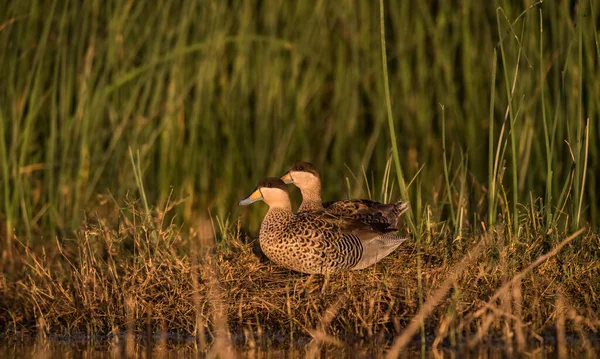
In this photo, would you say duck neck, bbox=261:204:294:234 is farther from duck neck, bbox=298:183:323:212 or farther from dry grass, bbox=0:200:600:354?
duck neck, bbox=298:183:323:212

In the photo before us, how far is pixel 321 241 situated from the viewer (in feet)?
21.3

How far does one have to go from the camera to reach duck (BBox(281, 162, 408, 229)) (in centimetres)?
Answer: 702

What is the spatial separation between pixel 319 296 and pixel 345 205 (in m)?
1.12

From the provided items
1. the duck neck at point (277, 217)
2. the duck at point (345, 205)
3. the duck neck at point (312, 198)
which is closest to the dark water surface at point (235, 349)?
the duck neck at point (277, 217)

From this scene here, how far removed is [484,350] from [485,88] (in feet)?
14.7

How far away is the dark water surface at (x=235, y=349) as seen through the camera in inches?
209

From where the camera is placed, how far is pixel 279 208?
6.84 meters

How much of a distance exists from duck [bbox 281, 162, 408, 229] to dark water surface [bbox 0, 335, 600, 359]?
1414mm

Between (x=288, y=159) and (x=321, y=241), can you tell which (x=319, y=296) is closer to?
(x=321, y=241)

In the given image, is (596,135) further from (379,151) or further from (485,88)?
(379,151)

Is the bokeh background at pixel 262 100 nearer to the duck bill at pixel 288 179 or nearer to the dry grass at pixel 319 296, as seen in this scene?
the duck bill at pixel 288 179

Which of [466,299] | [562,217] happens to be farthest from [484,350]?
[562,217]

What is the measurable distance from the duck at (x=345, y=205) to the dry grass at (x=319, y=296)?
29cm

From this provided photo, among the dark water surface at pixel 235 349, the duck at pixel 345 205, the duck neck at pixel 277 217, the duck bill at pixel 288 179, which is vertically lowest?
the dark water surface at pixel 235 349
